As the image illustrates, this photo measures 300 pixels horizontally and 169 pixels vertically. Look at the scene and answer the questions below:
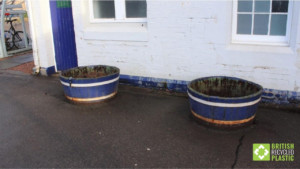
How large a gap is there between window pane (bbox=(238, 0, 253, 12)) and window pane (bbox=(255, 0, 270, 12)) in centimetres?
11

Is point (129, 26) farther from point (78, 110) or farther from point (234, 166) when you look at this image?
point (234, 166)

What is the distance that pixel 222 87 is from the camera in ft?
17.4

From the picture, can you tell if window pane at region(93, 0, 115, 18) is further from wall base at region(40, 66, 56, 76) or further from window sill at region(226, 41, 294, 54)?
window sill at region(226, 41, 294, 54)

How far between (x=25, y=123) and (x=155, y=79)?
3.02 metres

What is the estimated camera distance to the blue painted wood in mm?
8070

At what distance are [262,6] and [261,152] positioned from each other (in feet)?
9.26

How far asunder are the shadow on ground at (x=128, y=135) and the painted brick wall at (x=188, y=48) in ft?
2.32

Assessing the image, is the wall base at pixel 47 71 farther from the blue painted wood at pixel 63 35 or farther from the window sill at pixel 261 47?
the window sill at pixel 261 47

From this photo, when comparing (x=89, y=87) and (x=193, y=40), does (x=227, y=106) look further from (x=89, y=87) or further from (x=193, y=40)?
(x=89, y=87)

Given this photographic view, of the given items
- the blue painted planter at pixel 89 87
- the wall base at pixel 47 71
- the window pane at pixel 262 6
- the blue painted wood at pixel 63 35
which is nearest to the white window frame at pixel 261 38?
the window pane at pixel 262 6

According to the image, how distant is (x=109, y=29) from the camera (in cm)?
695

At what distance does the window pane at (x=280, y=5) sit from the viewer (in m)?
4.99

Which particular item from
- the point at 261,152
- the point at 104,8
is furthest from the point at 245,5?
the point at 104,8

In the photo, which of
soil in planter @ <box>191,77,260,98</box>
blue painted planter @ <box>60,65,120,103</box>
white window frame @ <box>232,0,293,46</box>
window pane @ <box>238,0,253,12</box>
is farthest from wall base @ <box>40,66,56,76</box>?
window pane @ <box>238,0,253,12</box>
